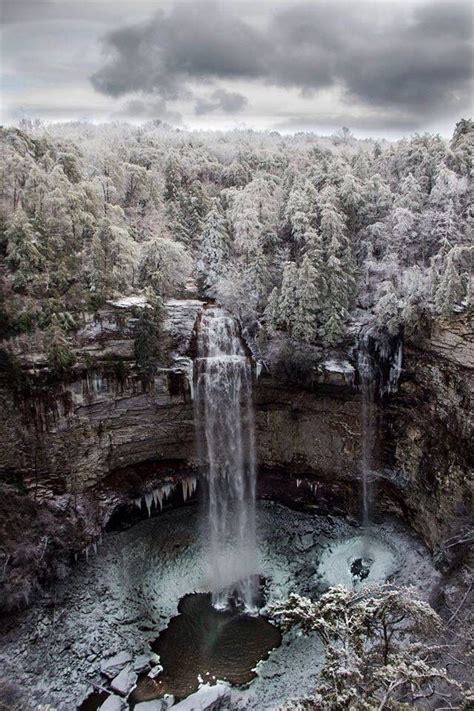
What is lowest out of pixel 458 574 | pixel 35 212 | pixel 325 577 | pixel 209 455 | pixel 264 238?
pixel 325 577

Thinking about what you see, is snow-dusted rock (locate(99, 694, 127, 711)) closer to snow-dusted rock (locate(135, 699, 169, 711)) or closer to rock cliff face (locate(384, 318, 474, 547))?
snow-dusted rock (locate(135, 699, 169, 711))

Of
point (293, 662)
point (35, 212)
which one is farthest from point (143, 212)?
point (293, 662)

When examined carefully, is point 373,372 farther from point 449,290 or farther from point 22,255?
point 22,255

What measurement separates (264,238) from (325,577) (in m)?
14.9

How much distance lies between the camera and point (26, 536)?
1798 centimetres

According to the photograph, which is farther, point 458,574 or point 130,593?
A: point 130,593

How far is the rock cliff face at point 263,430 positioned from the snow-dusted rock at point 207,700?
7.52 m

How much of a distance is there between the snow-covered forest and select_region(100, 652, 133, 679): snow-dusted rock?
10.8m

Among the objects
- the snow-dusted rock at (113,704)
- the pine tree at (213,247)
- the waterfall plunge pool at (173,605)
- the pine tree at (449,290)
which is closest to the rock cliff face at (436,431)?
the pine tree at (449,290)

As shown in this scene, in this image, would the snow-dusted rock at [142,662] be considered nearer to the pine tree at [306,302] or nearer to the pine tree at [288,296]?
the pine tree at [306,302]

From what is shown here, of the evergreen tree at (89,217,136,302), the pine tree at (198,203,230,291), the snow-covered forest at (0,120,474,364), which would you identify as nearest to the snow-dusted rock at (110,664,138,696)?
the snow-covered forest at (0,120,474,364)

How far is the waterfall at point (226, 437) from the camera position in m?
20.6

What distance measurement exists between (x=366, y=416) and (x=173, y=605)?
Answer: 1048 centimetres

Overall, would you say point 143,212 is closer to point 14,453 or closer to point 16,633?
point 14,453
